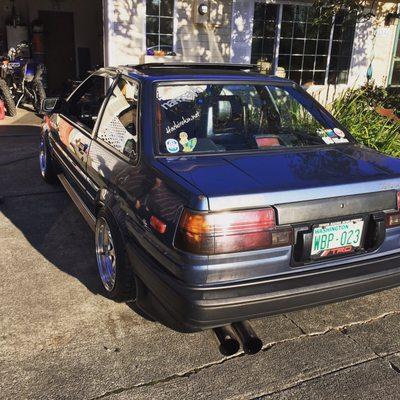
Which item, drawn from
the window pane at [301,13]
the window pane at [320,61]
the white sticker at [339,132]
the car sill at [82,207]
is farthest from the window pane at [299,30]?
the white sticker at [339,132]

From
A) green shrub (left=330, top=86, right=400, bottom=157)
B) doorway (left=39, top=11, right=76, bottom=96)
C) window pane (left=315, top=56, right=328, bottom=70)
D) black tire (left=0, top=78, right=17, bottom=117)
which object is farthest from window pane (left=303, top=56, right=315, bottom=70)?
black tire (left=0, top=78, right=17, bottom=117)

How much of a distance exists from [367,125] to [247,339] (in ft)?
14.3

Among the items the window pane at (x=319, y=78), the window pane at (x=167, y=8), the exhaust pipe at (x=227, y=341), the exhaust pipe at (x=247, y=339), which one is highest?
the window pane at (x=167, y=8)

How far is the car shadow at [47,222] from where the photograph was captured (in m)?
3.74

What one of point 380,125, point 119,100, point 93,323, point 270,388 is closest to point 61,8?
point 380,125

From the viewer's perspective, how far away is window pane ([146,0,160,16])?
913cm

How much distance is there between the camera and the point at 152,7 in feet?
30.1

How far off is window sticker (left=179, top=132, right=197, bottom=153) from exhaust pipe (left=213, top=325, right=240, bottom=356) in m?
1.09

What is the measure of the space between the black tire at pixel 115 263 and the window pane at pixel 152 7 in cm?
703

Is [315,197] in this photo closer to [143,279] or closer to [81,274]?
[143,279]

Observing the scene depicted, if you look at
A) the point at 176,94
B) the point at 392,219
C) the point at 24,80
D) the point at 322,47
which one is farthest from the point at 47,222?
the point at 322,47

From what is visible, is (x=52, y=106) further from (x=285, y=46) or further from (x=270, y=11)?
(x=285, y=46)

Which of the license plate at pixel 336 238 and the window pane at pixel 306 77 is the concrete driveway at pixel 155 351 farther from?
the window pane at pixel 306 77

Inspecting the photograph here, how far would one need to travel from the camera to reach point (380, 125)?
5957mm
